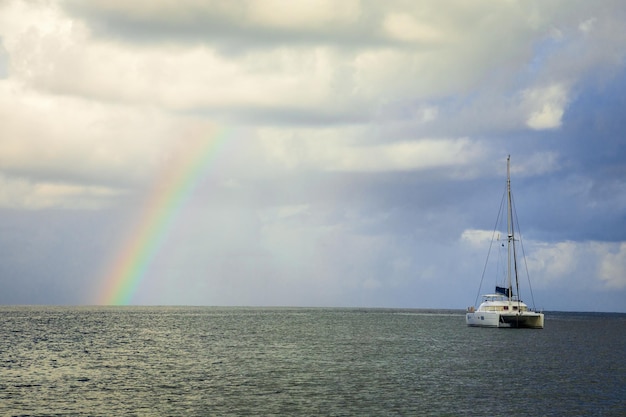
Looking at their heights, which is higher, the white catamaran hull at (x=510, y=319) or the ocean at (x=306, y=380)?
the white catamaran hull at (x=510, y=319)

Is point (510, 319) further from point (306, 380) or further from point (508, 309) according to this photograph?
point (306, 380)

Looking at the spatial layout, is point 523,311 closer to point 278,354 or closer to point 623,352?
point 623,352

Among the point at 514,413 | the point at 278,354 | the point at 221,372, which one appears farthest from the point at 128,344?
the point at 514,413

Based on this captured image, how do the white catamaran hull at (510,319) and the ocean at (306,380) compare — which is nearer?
the ocean at (306,380)

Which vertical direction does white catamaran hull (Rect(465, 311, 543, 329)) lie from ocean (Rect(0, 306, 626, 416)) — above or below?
above

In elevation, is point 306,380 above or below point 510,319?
below

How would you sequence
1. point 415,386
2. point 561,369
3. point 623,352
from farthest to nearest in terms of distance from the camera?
point 623,352, point 561,369, point 415,386

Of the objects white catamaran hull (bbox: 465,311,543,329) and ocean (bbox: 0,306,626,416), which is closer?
ocean (bbox: 0,306,626,416)

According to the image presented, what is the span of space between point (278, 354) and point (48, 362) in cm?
3100

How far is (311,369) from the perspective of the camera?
79250 millimetres

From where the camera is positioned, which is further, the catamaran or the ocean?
the catamaran

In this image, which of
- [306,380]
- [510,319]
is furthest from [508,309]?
[306,380]

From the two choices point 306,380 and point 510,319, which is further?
point 510,319

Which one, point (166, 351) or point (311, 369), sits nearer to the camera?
point (311, 369)
